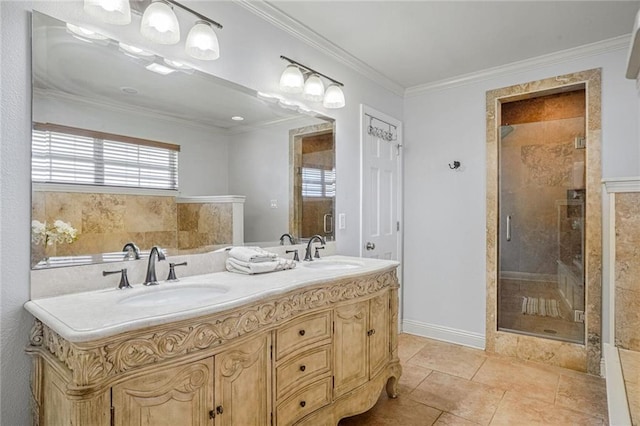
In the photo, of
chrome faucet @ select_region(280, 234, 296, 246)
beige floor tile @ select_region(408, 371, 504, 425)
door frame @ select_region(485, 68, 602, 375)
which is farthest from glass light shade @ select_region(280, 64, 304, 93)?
beige floor tile @ select_region(408, 371, 504, 425)

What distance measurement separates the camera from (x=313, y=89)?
2436 mm

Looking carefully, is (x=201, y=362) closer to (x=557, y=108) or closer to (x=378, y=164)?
(x=378, y=164)

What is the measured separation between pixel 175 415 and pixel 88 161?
3.57 ft

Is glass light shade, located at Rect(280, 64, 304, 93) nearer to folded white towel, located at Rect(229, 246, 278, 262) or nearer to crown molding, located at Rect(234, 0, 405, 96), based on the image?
crown molding, located at Rect(234, 0, 405, 96)

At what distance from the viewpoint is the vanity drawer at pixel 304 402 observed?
5.19 feet

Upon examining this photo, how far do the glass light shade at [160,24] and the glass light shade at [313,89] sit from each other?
0.97 m

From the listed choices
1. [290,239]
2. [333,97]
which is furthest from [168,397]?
[333,97]

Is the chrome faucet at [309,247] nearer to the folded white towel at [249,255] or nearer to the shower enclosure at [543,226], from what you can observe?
the folded white towel at [249,255]

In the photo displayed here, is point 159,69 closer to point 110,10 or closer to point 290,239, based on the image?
point 110,10

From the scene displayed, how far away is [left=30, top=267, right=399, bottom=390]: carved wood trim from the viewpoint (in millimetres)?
994

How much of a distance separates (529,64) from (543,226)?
1.39 m

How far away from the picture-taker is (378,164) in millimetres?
3295

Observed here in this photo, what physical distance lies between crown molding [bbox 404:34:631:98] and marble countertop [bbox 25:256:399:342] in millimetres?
2236

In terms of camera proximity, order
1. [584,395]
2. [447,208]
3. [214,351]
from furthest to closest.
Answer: [447,208], [584,395], [214,351]
